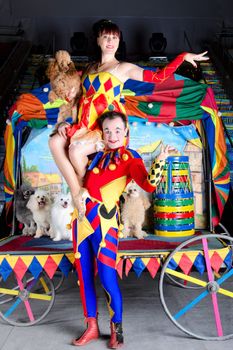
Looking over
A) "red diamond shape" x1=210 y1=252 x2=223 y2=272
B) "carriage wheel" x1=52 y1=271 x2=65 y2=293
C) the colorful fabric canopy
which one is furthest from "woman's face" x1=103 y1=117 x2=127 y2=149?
"carriage wheel" x1=52 y1=271 x2=65 y2=293

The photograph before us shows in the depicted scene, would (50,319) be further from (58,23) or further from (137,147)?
(58,23)

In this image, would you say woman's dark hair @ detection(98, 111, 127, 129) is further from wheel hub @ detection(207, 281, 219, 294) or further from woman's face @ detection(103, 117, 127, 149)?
wheel hub @ detection(207, 281, 219, 294)

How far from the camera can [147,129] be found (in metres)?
5.29

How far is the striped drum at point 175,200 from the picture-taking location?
457cm

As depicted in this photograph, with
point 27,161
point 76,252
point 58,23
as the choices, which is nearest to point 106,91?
point 76,252

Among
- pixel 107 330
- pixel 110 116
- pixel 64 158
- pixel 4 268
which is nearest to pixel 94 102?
pixel 110 116

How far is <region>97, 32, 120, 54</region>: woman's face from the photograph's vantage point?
3656mm

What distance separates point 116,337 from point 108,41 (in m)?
2.00

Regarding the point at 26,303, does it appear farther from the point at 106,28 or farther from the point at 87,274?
the point at 106,28

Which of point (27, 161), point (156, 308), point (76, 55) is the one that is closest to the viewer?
point (156, 308)

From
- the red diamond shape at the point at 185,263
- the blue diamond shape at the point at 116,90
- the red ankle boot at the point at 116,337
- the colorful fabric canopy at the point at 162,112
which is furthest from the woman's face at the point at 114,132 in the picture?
the colorful fabric canopy at the point at 162,112

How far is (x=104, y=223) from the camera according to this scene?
11.9 ft

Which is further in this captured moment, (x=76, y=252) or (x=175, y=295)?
(x=175, y=295)

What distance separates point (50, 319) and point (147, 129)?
2002 millimetres
